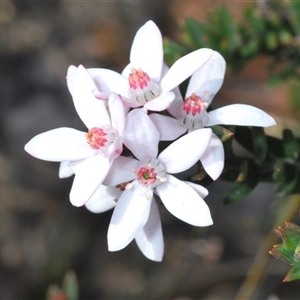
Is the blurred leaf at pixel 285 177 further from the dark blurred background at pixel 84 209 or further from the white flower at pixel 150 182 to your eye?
the dark blurred background at pixel 84 209

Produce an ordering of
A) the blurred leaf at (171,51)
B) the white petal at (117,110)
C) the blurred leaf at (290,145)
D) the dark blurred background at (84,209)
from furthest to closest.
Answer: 1. the dark blurred background at (84,209)
2. the blurred leaf at (171,51)
3. the blurred leaf at (290,145)
4. the white petal at (117,110)

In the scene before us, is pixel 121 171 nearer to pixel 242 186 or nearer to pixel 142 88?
pixel 142 88

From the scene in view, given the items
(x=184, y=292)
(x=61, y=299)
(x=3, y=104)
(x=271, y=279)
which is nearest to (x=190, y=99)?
(x=61, y=299)

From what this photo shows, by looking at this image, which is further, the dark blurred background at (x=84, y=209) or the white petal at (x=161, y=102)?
the dark blurred background at (x=84, y=209)

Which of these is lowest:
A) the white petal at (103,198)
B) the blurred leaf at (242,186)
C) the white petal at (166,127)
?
the white petal at (103,198)

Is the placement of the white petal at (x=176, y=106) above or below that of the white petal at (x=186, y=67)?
below

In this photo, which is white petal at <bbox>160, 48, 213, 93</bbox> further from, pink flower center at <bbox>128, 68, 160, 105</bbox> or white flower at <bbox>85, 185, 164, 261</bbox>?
white flower at <bbox>85, 185, 164, 261</bbox>

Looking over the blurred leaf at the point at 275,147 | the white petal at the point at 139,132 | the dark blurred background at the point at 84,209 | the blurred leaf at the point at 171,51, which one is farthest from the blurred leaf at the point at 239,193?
the dark blurred background at the point at 84,209
